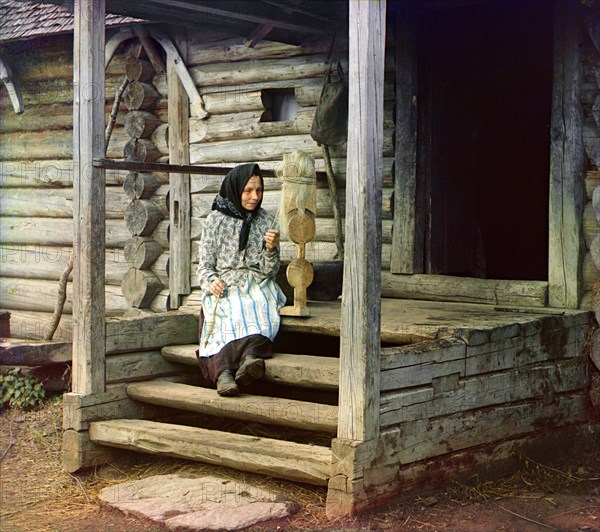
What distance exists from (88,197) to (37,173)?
476 cm

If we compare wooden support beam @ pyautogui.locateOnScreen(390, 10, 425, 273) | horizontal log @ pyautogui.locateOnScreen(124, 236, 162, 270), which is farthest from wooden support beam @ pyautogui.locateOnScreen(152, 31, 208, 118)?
wooden support beam @ pyautogui.locateOnScreen(390, 10, 425, 273)

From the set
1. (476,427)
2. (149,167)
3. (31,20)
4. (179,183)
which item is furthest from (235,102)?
(476,427)

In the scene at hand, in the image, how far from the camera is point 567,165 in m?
7.03

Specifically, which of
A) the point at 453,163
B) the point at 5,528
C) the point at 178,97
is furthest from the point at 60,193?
the point at 5,528

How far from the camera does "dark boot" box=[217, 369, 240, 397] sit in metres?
6.16

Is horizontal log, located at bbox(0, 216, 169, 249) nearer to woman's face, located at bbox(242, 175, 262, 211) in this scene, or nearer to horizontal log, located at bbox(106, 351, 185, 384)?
horizontal log, located at bbox(106, 351, 185, 384)

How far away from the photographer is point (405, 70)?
7789 mm

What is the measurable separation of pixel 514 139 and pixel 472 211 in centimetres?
213

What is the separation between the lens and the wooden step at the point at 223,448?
5.45 metres

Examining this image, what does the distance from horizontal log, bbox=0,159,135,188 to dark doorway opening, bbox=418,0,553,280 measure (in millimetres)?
4173

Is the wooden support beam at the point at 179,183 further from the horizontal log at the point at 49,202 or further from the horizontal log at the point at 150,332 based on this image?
the horizontal log at the point at 150,332

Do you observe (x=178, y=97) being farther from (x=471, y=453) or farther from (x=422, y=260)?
(x=471, y=453)

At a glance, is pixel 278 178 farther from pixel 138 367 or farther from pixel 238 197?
pixel 138 367

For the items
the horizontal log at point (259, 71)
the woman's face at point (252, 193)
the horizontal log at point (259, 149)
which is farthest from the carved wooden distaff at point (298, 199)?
the horizontal log at point (259, 71)
